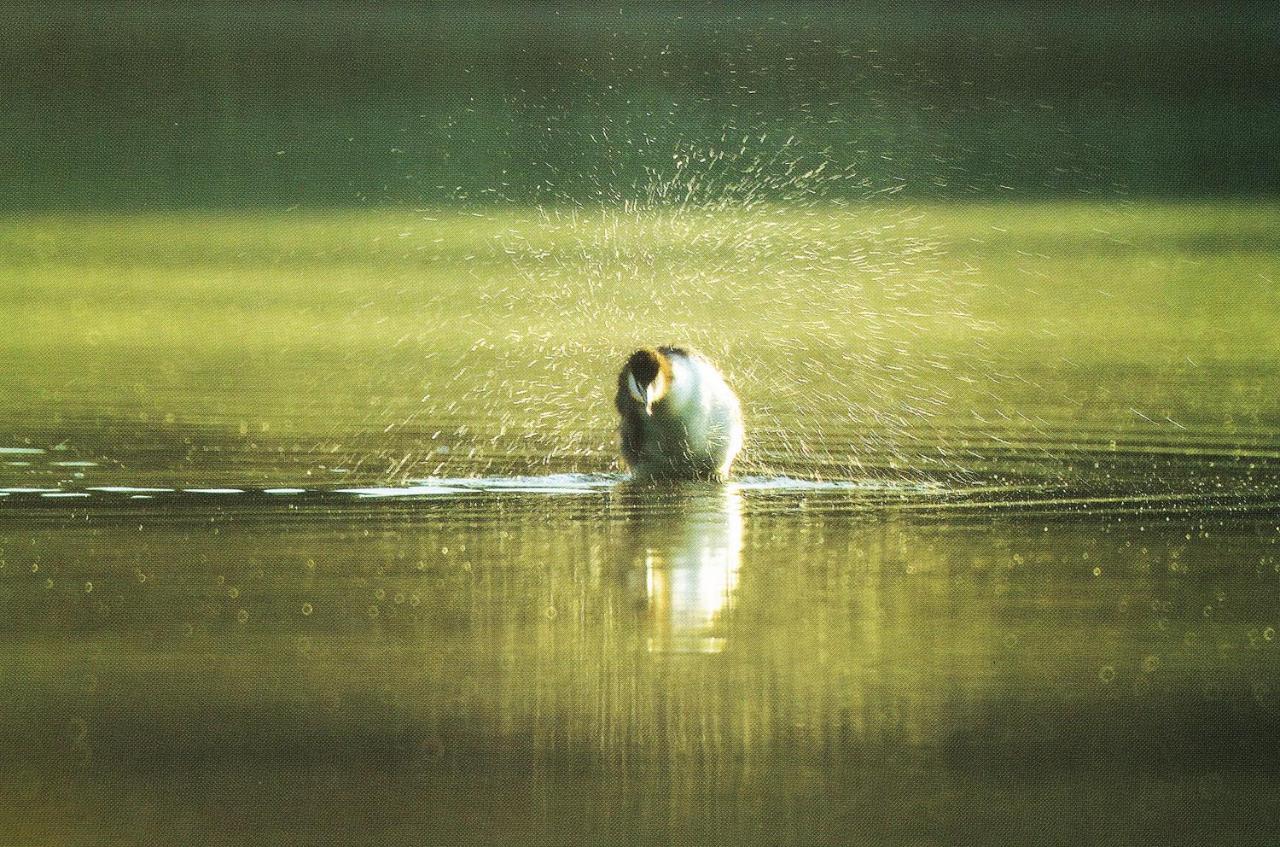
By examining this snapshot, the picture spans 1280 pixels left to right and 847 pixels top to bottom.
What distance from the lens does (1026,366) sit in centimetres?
1280

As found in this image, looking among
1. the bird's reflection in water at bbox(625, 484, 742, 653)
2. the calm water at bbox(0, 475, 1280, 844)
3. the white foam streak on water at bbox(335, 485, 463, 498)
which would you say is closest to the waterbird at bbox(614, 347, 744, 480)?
the bird's reflection in water at bbox(625, 484, 742, 653)

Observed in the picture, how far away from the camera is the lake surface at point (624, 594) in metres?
4.73

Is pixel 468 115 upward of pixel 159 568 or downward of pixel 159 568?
upward

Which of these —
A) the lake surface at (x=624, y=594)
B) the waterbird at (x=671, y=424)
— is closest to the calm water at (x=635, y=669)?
the lake surface at (x=624, y=594)

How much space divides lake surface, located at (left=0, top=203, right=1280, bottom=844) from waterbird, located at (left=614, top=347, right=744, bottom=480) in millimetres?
187

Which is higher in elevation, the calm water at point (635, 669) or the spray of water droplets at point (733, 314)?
the spray of water droplets at point (733, 314)

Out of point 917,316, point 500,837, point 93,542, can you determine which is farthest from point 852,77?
point 500,837

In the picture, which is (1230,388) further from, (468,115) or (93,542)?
(468,115)

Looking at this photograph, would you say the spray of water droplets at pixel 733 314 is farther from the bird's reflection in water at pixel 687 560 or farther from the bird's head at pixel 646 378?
the bird's reflection in water at pixel 687 560

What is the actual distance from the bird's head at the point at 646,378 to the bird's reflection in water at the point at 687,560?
358mm

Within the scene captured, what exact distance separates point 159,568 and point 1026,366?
6951mm

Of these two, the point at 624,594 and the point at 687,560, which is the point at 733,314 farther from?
the point at 624,594

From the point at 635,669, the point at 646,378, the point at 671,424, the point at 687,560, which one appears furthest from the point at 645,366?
the point at 635,669

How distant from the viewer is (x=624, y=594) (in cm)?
648
